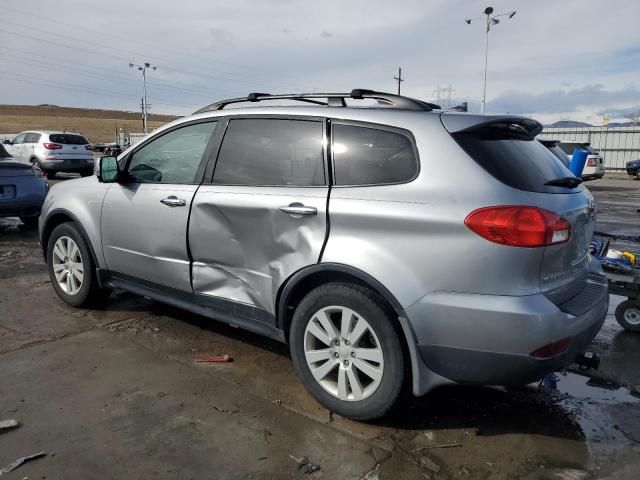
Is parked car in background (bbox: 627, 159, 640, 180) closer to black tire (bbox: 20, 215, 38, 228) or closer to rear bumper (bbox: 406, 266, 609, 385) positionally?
black tire (bbox: 20, 215, 38, 228)

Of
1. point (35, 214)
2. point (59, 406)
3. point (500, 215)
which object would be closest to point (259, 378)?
point (59, 406)

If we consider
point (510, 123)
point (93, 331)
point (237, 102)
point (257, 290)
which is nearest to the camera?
point (510, 123)

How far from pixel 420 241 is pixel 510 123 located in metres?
0.96

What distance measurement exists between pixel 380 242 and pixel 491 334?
71cm

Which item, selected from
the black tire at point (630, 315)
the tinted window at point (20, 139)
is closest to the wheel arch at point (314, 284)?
the black tire at point (630, 315)

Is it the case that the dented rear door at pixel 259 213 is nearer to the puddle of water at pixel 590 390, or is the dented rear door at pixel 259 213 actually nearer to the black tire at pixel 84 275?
the black tire at pixel 84 275

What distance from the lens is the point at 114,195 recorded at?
4293 mm

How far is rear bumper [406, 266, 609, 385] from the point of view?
2514 mm

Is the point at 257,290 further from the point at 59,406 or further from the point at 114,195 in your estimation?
the point at 114,195

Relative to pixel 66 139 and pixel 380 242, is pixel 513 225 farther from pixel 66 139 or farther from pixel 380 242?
pixel 66 139

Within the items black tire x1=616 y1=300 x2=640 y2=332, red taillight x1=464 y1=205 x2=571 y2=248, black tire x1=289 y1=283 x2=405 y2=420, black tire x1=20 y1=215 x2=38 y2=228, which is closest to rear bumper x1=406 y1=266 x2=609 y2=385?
black tire x1=289 y1=283 x2=405 y2=420

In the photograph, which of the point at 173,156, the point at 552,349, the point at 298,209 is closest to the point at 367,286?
the point at 298,209

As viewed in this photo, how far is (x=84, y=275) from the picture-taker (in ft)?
15.1

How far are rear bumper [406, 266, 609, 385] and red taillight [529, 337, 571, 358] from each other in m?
0.02
